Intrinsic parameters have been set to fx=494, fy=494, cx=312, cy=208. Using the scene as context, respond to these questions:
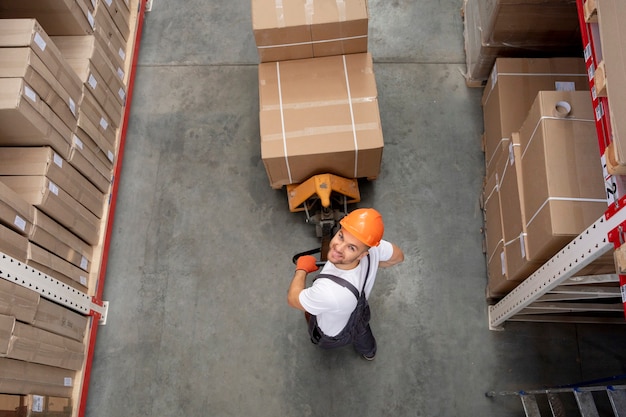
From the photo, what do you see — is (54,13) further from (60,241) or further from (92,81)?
(60,241)

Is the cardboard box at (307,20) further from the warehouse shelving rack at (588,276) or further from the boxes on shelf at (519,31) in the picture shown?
the warehouse shelving rack at (588,276)

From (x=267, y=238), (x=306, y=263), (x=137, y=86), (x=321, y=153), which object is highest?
(x=137, y=86)

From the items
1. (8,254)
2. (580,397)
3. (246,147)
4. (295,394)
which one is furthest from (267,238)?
(580,397)

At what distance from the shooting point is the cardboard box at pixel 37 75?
10.9ft

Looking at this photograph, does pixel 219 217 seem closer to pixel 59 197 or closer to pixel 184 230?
pixel 184 230

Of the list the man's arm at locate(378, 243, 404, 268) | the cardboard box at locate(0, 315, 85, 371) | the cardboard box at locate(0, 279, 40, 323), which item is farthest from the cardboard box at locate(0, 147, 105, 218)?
the man's arm at locate(378, 243, 404, 268)

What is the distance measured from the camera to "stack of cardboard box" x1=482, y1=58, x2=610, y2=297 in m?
2.92

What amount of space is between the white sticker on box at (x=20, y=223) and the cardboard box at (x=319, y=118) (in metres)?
1.70

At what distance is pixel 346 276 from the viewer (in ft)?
8.87

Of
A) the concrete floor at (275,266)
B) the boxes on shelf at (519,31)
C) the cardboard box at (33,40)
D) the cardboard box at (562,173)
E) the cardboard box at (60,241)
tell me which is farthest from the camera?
the boxes on shelf at (519,31)

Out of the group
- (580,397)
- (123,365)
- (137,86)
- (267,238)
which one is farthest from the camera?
(137,86)

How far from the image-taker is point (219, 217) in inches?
175

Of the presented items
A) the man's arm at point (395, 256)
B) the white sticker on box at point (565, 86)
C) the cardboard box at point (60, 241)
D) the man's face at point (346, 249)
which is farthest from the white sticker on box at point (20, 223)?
the white sticker on box at point (565, 86)

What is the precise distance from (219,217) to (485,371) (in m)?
2.56
